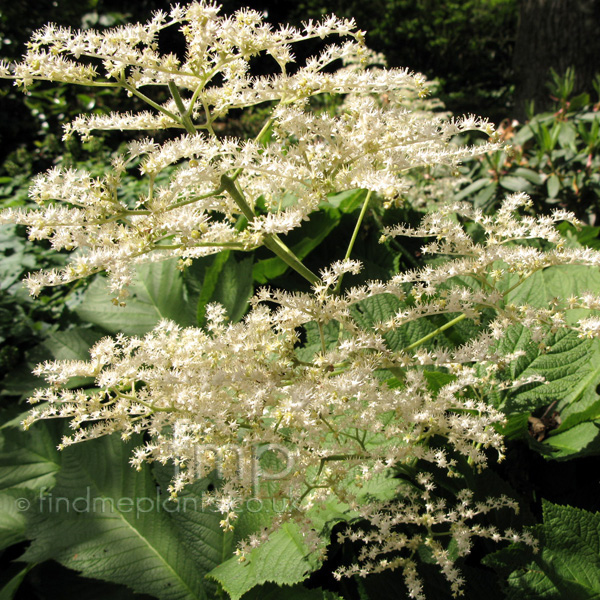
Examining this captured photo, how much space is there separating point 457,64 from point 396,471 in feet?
29.6

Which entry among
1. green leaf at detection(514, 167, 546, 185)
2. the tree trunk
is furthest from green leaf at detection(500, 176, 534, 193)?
the tree trunk

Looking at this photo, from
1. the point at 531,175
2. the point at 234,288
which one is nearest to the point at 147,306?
the point at 234,288

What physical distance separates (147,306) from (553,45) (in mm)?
4552

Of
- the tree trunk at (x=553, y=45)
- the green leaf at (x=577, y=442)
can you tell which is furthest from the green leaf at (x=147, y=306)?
the tree trunk at (x=553, y=45)

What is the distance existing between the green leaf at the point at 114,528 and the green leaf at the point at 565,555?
87cm

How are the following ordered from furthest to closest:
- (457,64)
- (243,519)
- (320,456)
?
(457,64) → (243,519) → (320,456)

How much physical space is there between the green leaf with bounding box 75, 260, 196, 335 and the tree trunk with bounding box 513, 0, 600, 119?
3939 mm

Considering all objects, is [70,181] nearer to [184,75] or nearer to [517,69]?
[184,75]

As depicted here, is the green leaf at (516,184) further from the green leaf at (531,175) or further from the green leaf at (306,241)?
→ the green leaf at (306,241)

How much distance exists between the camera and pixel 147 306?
2297 mm

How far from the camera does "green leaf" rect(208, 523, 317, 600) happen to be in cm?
117

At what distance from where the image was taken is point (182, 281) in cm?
232

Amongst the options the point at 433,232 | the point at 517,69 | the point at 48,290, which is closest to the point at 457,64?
the point at 517,69

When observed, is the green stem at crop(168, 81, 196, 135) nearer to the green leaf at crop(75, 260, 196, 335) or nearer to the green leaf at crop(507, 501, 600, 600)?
the green leaf at crop(507, 501, 600, 600)
